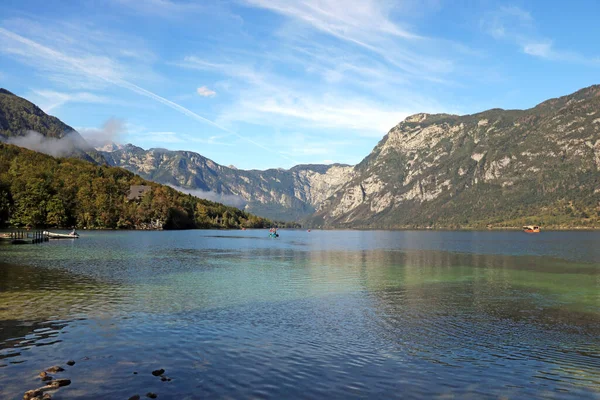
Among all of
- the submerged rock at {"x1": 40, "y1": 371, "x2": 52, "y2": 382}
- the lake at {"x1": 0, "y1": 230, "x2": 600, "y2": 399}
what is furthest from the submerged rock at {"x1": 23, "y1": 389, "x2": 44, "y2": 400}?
the submerged rock at {"x1": 40, "y1": 371, "x2": 52, "y2": 382}

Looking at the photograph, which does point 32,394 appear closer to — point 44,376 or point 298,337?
point 44,376

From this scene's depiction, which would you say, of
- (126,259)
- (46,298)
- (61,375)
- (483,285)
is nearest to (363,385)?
(61,375)

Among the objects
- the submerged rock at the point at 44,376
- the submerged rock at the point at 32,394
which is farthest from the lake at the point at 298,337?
the submerged rock at the point at 32,394

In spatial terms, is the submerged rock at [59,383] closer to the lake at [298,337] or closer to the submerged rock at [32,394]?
the lake at [298,337]

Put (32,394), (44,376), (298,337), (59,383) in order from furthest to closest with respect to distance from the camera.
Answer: (298,337) → (44,376) → (59,383) → (32,394)

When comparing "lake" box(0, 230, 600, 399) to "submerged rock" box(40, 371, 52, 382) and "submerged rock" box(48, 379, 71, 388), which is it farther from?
"submerged rock" box(48, 379, 71, 388)

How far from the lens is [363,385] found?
1870 cm

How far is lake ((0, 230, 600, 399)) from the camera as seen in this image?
1862 centimetres

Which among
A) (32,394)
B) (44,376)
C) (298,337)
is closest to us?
(32,394)

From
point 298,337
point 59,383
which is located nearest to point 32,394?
point 59,383

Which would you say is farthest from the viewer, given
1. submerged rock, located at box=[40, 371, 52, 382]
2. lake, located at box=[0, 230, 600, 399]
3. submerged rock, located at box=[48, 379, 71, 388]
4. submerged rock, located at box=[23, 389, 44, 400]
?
lake, located at box=[0, 230, 600, 399]

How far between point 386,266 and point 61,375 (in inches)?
2537

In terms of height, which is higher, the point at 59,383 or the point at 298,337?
the point at 59,383

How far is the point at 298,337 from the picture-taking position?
27203 millimetres
